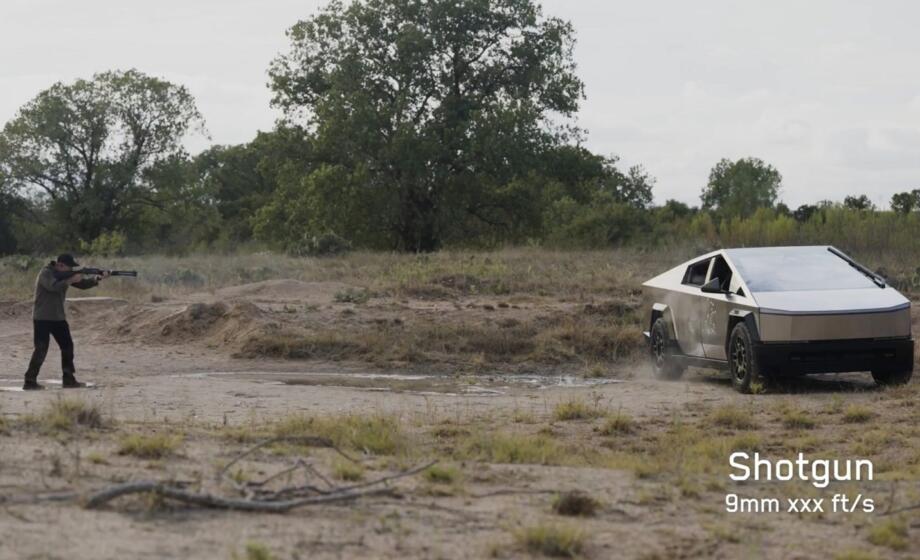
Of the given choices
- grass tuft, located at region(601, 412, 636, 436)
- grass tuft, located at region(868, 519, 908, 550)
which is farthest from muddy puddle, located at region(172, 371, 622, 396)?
grass tuft, located at region(868, 519, 908, 550)

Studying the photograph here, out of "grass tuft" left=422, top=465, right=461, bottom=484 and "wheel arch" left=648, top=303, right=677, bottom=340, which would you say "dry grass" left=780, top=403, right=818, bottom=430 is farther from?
"grass tuft" left=422, top=465, right=461, bottom=484

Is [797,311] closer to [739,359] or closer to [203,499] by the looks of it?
[739,359]

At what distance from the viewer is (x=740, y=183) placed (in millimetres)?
86562

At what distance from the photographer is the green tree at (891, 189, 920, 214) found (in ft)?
115

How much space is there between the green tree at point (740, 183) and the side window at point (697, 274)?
6613 centimetres

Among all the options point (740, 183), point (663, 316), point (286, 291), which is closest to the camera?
point (663, 316)

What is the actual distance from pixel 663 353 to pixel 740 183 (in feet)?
236

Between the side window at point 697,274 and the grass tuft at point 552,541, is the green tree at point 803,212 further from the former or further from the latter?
the grass tuft at point 552,541

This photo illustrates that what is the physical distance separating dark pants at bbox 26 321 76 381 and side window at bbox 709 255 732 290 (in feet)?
25.5

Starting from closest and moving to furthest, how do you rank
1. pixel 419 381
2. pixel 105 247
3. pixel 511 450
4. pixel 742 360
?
pixel 511 450 → pixel 742 360 → pixel 419 381 → pixel 105 247

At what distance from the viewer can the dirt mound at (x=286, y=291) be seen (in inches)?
989

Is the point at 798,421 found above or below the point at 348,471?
below

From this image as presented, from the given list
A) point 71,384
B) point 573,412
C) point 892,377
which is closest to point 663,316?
point 892,377

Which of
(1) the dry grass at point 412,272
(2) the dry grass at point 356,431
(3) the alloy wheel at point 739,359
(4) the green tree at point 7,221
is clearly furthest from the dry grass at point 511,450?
(4) the green tree at point 7,221
